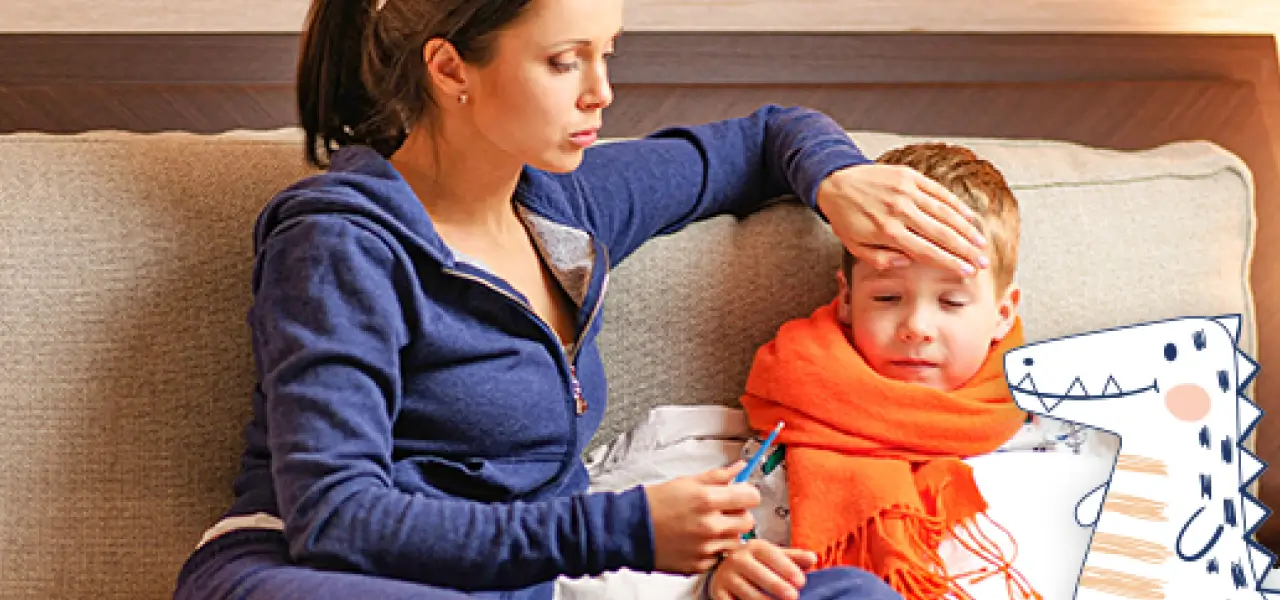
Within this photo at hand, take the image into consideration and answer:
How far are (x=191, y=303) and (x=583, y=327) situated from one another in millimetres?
444

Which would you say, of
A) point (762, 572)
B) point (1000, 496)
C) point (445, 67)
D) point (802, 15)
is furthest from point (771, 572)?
point (802, 15)

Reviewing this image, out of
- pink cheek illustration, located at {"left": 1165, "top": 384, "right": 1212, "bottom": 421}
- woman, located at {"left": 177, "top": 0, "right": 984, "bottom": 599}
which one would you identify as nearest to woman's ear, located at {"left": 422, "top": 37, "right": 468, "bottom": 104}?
woman, located at {"left": 177, "top": 0, "right": 984, "bottom": 599}

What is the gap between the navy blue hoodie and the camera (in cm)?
105

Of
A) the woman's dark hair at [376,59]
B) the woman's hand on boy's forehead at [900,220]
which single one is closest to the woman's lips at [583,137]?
the woman's dark hair at [376,59]

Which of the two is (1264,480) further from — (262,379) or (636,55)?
(262,379)

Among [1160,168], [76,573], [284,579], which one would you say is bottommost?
[76,573]

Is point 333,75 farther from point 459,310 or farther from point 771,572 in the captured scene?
point 771,572

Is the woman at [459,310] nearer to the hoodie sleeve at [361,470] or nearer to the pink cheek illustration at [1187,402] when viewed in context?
the hoodie sleeve at [361,470]

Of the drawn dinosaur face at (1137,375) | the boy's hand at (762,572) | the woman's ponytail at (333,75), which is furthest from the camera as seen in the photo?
the drawn dinosaur face at (1137,375)

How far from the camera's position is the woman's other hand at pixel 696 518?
42.0 inches

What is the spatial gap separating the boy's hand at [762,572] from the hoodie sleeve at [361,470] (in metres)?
0.11

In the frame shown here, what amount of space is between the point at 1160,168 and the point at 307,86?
1079mm

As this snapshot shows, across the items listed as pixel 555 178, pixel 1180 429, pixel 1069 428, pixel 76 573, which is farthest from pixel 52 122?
pixel 1180 429

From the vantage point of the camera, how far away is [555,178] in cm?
140
